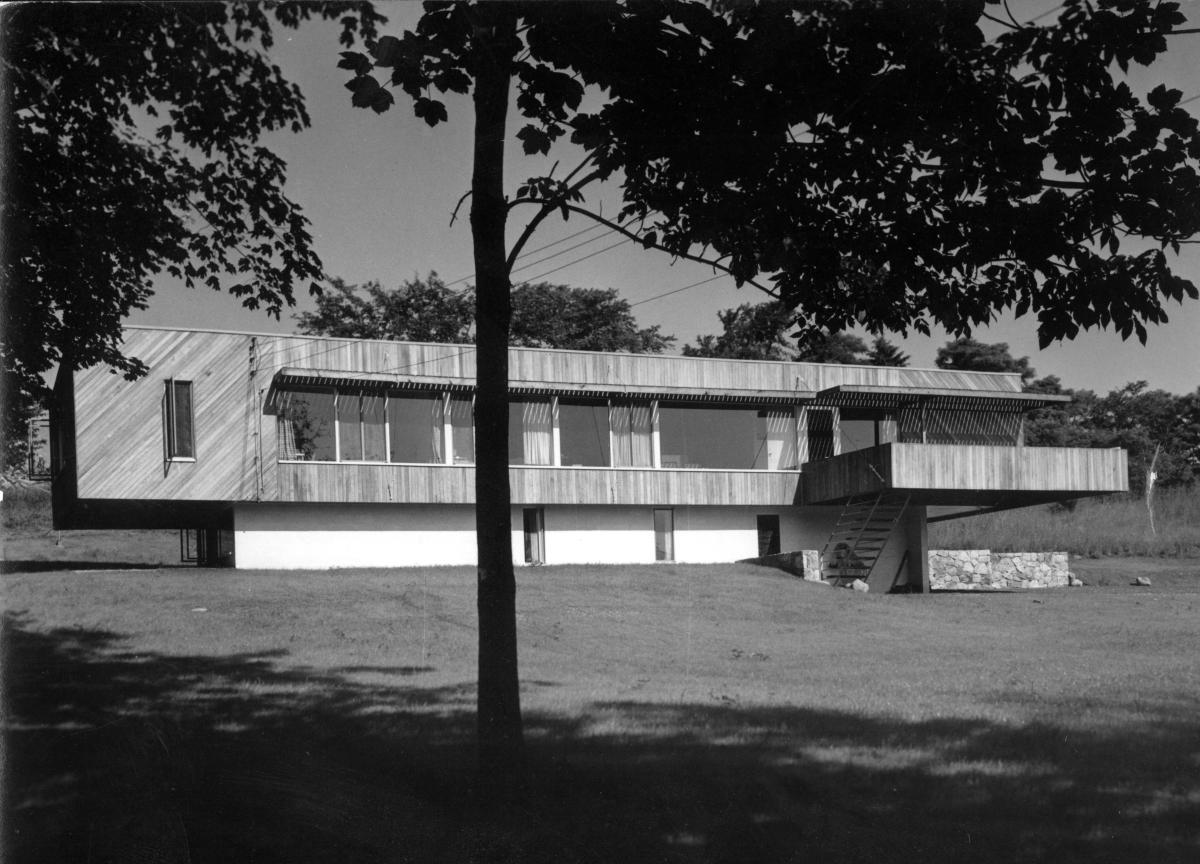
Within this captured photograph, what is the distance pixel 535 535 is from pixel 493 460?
20.9 meters

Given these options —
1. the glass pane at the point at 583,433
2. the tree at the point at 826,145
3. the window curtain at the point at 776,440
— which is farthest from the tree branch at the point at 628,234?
the window curtain at the point at 776,440

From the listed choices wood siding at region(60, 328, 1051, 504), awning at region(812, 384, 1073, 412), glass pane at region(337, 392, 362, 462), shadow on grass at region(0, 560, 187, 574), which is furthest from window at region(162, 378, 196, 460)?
awning at region(812, 384, 1073, 412)

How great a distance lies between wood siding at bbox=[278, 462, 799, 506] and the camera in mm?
24219

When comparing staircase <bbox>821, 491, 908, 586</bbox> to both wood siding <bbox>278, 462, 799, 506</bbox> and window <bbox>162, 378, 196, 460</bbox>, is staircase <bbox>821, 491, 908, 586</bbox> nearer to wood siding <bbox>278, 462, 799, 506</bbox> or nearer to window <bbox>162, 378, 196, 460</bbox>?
wood siding <bbox>278, 462, 799, 506</bbox>

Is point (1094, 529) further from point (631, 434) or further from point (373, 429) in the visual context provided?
point (373, 429)

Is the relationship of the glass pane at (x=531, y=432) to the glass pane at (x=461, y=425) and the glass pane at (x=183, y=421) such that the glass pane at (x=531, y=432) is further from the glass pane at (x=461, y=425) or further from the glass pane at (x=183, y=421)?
the glass pane at (x=183, y=421)

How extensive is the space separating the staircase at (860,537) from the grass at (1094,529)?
4.51m

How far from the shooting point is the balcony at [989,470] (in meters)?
25.7

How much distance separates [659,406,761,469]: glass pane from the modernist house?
0.05 meters

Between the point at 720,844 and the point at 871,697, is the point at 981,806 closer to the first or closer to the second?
the point at 720,844

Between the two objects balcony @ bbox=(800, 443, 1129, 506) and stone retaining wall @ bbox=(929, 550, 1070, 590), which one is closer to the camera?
balcony @ bbox=(800, 443, 1129, 506)

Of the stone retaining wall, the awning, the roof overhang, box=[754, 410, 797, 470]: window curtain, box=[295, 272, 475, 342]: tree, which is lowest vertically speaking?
the stone retaining wall

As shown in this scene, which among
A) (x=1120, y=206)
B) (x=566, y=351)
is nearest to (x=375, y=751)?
(x=1120, y=206)

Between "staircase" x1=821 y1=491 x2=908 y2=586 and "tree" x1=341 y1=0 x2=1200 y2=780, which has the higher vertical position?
"tree" x1=341 y1=0 x2=1200 y2=780
